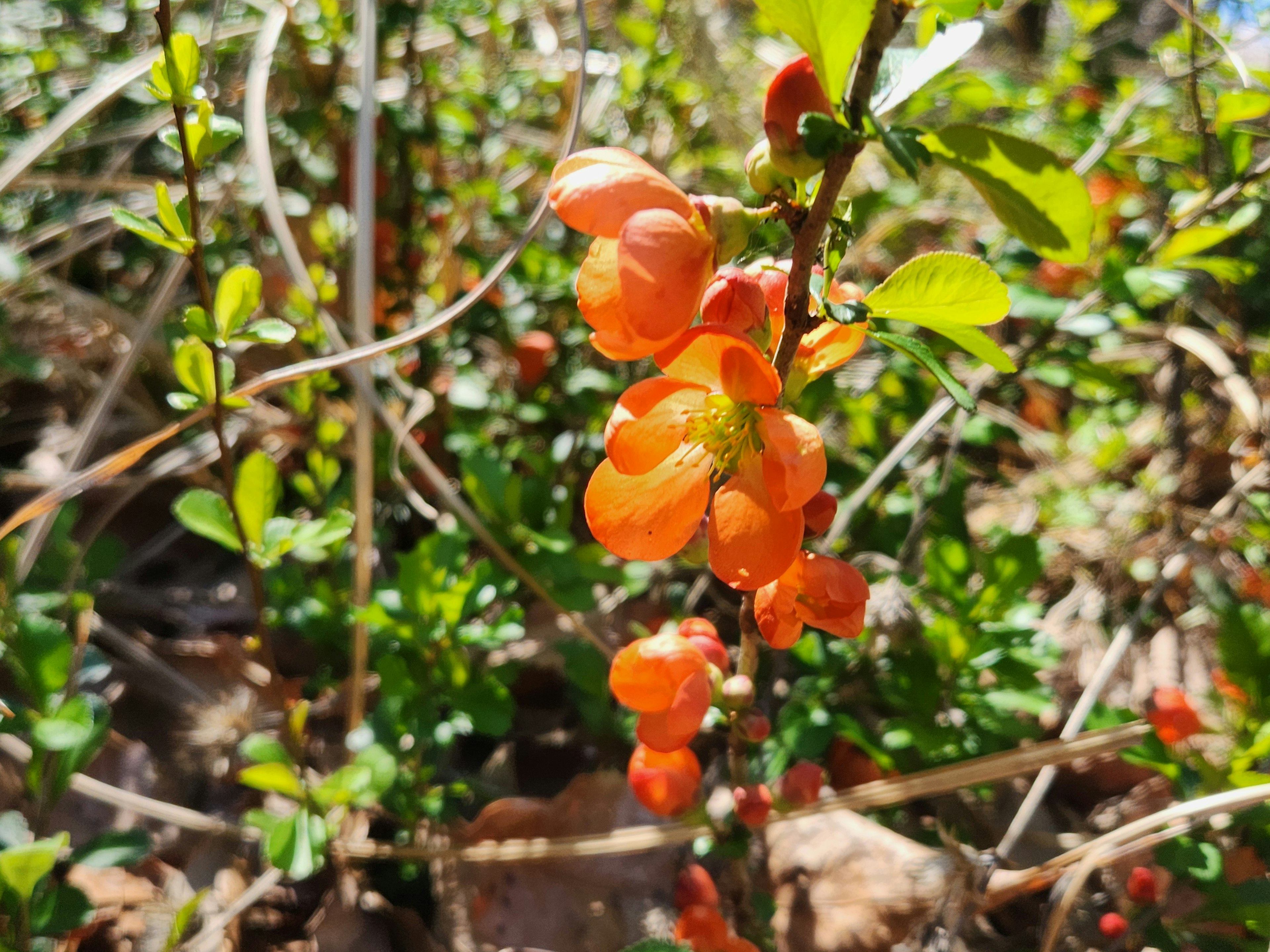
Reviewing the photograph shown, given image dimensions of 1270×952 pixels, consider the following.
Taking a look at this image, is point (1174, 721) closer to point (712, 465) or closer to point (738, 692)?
point (738, 692)

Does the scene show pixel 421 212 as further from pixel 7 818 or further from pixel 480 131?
pixel 7 818

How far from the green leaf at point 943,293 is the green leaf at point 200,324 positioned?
79 centimetres

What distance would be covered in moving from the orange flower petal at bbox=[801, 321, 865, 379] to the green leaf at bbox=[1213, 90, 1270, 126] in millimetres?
1039

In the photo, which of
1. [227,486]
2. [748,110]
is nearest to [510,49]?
[748,110]

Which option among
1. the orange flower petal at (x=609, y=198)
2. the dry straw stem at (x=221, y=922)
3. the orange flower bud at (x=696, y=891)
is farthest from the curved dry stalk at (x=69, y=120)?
the orange flower bud at (x=696, y=891)

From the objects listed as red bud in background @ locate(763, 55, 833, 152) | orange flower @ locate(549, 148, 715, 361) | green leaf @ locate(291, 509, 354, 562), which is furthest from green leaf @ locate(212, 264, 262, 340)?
red bud in background @ locate(763, 55, 833, 152)

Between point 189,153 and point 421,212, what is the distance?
1452mm

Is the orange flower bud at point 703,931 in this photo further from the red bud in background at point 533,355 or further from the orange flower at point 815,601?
the red bud in background at point 533,355

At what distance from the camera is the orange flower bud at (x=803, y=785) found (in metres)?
1.17

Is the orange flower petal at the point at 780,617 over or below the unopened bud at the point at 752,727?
over

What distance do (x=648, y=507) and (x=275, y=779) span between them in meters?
0.75

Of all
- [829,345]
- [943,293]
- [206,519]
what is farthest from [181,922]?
[943,293]

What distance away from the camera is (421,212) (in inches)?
92.5

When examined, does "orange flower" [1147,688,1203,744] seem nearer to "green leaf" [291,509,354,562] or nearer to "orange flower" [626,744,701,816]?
"orange flower" [626,744,701,816]
